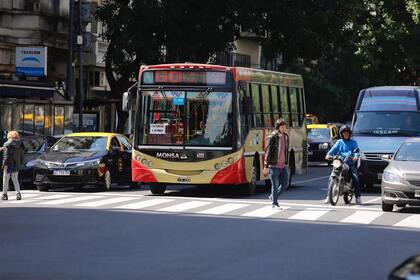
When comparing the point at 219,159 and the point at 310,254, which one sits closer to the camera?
the point at 310,254

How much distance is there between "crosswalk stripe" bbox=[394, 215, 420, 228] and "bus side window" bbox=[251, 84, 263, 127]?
23.0 feet

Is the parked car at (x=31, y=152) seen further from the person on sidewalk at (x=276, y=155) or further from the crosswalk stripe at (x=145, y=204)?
the person on sidewalk at (x=276, y=155)

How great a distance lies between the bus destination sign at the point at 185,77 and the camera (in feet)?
78.0

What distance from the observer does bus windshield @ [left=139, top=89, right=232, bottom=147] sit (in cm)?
2350

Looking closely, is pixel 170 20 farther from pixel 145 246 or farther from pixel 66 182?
pixel 145 246

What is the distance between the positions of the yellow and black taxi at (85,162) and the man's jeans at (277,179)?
6510 millimetres

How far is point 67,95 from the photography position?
35.6 meters

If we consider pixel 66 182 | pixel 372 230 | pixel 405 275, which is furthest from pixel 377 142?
pixel 405 275

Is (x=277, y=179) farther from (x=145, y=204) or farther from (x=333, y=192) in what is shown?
(x=145, y=204)

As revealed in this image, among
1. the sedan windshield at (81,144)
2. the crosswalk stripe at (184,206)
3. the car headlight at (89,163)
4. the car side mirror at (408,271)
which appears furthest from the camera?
the sedan windshield at (81,144)

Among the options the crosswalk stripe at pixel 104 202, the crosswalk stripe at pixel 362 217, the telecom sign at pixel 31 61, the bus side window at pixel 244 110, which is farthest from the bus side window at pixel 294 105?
the telecom sign at pixel 31 61

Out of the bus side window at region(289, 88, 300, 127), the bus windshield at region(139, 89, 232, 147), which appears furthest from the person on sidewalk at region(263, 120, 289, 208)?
the bus side window at region(289, 88, 300, 127)

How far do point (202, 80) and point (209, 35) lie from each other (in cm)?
1430

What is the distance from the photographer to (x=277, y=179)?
66.2 ft
